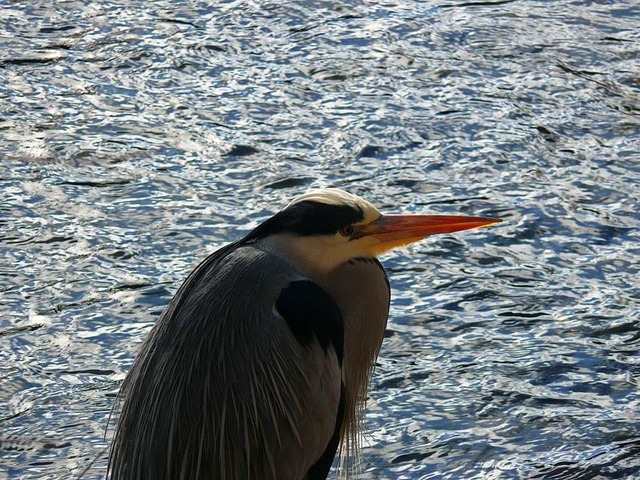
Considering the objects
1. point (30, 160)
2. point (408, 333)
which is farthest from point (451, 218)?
point (30, 160)

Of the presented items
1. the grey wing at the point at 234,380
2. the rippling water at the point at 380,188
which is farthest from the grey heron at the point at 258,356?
the rippling water at the point at 380,188

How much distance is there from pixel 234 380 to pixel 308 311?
28cm

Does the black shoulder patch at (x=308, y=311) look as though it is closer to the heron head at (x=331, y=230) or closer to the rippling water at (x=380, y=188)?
the heron head at (x=331, y=230)

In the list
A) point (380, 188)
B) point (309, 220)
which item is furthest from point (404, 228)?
point (380, 188)

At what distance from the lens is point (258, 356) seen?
3.26 meters

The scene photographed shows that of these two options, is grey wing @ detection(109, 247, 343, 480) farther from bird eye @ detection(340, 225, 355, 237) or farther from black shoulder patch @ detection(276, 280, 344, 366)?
bird eye @ detection(340, 225, 355, 237)

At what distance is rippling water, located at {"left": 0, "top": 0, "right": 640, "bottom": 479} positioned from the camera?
416 cm

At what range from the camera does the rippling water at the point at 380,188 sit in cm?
416

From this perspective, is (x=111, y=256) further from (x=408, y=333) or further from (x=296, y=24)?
(x=296, y=24)

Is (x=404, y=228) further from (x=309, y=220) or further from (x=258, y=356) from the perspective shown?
(x=258, y=356)

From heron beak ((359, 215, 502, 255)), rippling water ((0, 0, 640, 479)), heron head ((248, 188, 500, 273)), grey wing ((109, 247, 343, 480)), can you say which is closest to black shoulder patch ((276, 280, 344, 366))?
grey wing ((109, 247, 343, 480))

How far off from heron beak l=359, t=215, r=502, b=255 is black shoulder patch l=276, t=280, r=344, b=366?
254mm

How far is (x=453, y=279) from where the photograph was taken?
16.2 ft

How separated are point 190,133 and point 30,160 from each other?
79 cm
